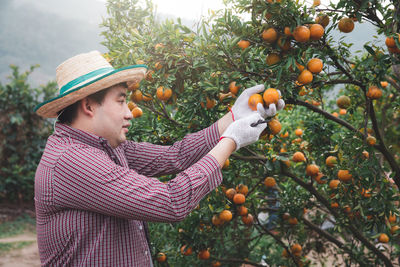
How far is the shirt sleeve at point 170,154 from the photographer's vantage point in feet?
6.24

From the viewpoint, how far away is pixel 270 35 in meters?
1.64

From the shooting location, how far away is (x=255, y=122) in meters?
1.67

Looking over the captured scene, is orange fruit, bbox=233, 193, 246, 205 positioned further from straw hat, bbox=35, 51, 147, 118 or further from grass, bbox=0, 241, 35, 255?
grass, bbox=0, 241, 35, 255

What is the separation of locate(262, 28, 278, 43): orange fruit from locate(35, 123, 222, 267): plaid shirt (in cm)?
67

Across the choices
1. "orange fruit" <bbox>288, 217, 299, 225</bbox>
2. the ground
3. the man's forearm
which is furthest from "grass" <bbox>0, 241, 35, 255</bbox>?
the man's forearm

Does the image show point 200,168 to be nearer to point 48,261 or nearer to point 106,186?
point 106,186

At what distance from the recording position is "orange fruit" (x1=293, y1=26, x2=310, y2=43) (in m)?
1.60

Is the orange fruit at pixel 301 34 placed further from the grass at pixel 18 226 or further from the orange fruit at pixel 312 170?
the grass at pixel 18 226

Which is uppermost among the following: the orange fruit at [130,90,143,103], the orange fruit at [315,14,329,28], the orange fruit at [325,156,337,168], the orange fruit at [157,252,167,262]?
the orange fruit at [315,14,329,28]

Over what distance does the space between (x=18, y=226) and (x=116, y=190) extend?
7.01m

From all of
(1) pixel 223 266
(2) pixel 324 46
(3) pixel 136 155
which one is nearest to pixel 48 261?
(3) pixel 136 155

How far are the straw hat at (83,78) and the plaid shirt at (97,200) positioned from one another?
0.13 metres

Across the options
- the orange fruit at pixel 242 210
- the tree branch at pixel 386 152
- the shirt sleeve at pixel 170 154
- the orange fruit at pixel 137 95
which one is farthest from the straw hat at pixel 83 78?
the tree branch at pixel 386 152

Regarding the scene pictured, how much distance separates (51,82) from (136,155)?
23.0 feet
